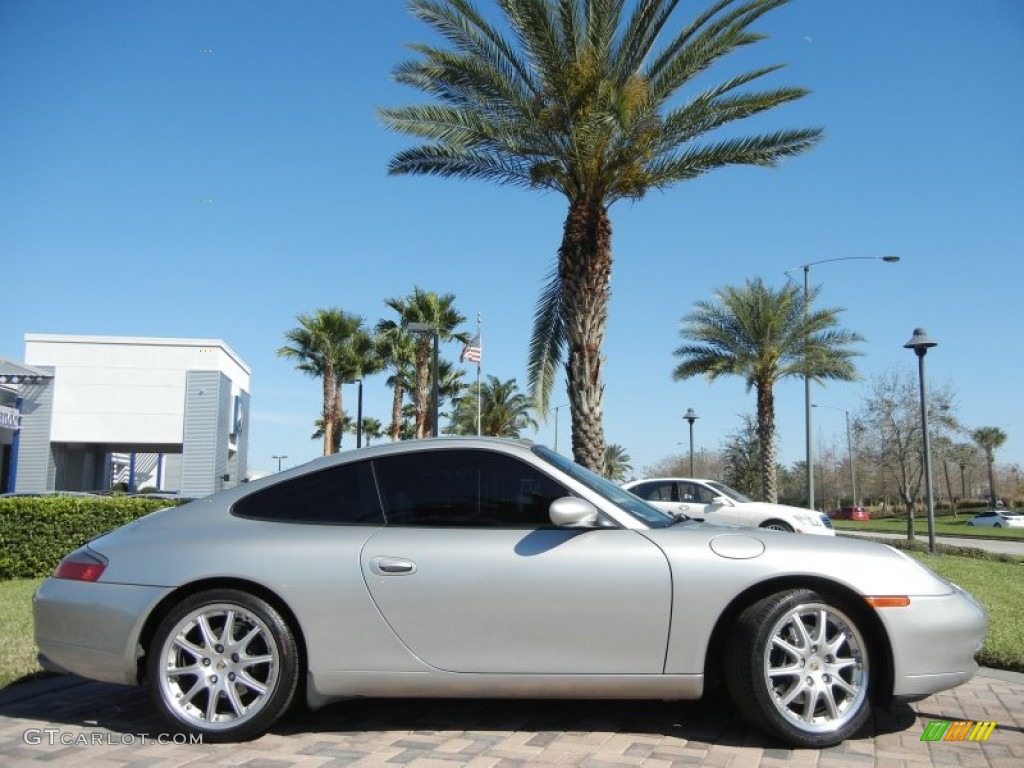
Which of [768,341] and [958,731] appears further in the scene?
[768,341]

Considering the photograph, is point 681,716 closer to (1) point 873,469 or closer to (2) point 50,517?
(2) point 50,517

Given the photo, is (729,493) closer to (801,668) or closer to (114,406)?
(801,668)

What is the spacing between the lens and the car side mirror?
3711mm

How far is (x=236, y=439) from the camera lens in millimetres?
38688

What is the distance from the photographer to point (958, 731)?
Result: 3920 millimetres

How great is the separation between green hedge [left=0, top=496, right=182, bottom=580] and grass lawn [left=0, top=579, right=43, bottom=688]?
4.89 ft

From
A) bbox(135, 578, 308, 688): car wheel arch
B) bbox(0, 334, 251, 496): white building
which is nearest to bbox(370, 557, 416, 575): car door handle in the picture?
bbox(135, 578, 308, 688): car wheel arch

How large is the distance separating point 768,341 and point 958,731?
2359 cm

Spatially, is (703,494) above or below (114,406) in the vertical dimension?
below

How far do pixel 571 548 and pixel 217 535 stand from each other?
5.53 feet

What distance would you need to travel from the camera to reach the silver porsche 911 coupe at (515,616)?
366 cm

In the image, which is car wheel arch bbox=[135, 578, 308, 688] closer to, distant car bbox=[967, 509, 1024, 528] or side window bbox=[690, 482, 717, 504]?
side window bbox=[690, 482, 717, 504]

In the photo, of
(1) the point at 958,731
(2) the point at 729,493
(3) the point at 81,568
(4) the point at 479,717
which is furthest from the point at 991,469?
(3) the point at 81,568

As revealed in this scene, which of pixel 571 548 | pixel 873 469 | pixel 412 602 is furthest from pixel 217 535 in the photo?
pixel 873 469
